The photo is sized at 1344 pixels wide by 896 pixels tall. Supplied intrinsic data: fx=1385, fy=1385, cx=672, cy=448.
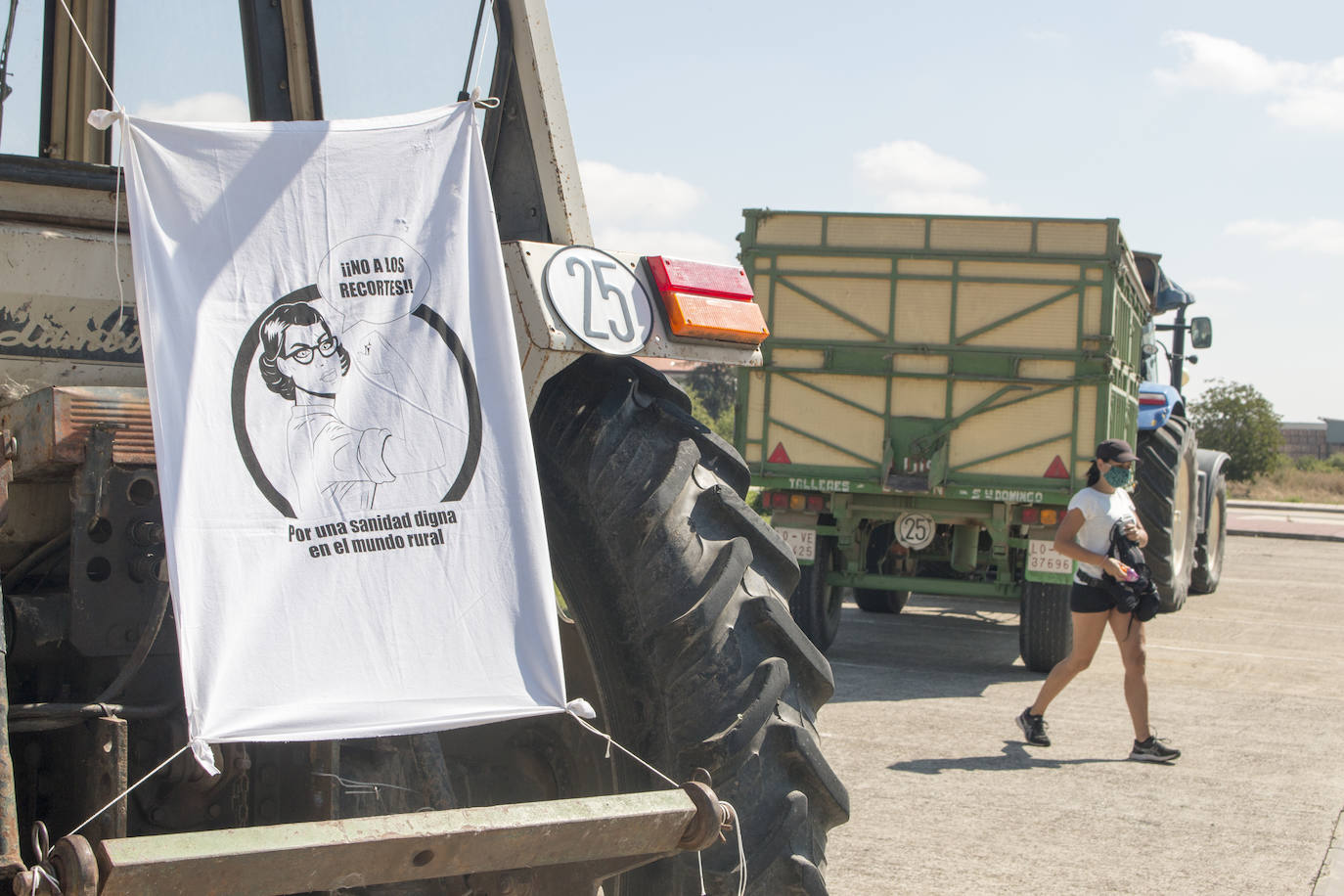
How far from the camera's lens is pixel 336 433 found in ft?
7.16

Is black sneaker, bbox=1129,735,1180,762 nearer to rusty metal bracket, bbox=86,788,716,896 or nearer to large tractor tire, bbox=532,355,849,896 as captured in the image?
large tractor tire, bbox=532,355,849,896

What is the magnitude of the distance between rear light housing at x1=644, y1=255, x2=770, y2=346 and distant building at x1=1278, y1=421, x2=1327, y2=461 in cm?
5682

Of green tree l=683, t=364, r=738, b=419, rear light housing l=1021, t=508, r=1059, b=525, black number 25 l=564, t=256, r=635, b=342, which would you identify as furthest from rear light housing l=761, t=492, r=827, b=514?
green tree l=683, t=364, r=738, b=419

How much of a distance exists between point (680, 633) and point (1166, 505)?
8.64m

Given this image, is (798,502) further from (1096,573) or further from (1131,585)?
(1131,585)

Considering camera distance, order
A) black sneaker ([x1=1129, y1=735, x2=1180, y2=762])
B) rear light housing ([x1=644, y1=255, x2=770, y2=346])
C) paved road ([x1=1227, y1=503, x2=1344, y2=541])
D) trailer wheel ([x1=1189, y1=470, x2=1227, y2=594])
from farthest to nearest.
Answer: paved road ([x1=1227, y1=503, x2=1344, y2=541])
trailer wheel ([x1=1189, y1=470, x2=1227, y2=594])
black sneaker ([x1=1129, y1=735, x2=1180, y2=762])
rear light housing ([x1=644, y1=255, x2=770, y2=346])

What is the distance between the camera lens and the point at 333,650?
211cm

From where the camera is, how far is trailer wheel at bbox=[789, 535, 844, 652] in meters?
9.44

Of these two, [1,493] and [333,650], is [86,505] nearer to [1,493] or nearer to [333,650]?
[1,493]

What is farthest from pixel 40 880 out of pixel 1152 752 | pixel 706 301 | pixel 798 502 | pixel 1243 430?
pixel 1243 430

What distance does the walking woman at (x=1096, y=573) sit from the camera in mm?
6938

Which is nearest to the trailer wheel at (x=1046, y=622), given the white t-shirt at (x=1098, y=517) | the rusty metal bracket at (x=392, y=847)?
the white t-shirt at (x=1098, y=517)

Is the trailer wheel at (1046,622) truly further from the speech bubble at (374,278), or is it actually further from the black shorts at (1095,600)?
the speech bubble at (374,278)

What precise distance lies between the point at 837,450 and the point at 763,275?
4.27ft
